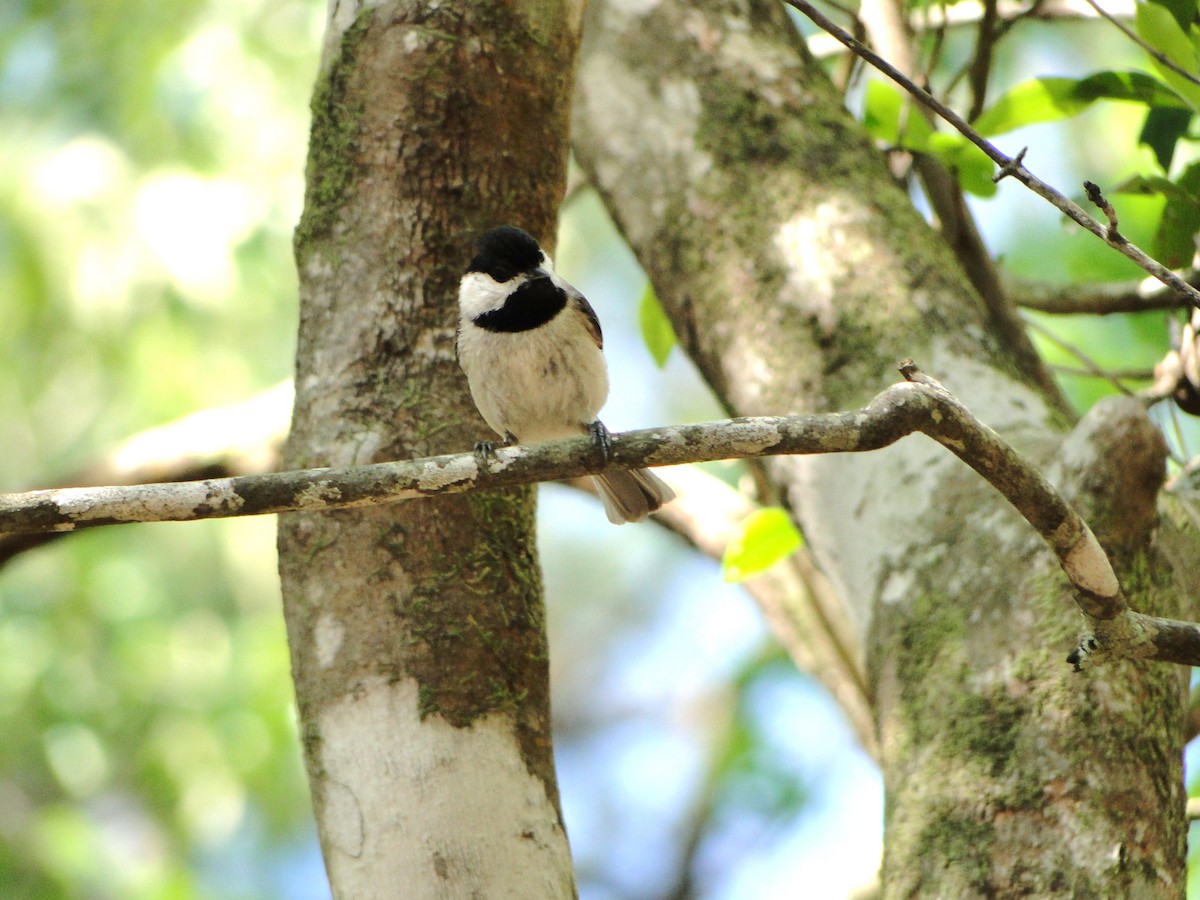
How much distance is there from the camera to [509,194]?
112 inches

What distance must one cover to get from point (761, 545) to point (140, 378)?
485 centimetres

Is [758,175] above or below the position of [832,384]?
above

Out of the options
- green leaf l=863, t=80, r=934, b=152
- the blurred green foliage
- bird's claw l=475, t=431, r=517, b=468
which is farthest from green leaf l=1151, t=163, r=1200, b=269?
the blurred green foliage

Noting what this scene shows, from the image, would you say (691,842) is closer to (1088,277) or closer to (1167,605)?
(1088,277)

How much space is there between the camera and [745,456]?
1.89 metres

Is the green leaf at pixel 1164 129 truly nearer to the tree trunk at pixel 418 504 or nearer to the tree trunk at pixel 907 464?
the tree trunk at pixel 907 464

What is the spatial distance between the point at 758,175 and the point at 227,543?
526 centimetres

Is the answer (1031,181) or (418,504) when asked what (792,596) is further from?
(1031,181)

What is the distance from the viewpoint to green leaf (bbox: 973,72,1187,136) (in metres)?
2.70

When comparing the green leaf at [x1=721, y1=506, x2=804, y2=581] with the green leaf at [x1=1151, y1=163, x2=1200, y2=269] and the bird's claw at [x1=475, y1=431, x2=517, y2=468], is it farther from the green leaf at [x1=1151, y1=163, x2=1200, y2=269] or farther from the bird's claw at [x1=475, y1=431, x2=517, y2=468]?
the green leaf at [x1=1151, y1=163, x2=1200, y2=269]

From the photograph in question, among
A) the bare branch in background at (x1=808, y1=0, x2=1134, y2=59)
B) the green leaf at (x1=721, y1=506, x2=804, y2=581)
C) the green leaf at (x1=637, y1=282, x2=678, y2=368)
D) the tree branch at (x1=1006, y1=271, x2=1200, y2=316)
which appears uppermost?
the bare branch in background at (x1=808, y1=0, x2=1134, y2=59)

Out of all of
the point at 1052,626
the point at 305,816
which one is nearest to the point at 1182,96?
the point at 1052,626

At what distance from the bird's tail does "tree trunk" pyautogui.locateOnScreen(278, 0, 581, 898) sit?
0.42 metres

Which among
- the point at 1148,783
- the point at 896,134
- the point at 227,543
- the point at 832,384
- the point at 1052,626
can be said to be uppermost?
the point at 227,543
